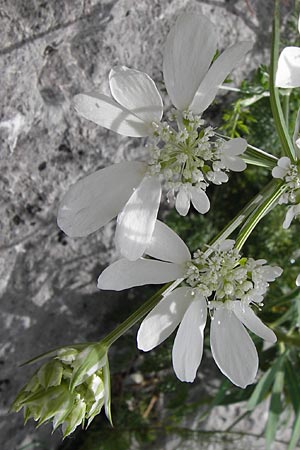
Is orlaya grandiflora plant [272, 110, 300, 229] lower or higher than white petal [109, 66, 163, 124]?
lower

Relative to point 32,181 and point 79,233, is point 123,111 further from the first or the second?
point 32,181

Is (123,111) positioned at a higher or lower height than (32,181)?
higher

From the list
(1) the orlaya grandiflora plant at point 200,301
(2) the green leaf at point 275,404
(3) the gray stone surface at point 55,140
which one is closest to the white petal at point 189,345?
(1) the orlaya grandiflora plant at point 200,301

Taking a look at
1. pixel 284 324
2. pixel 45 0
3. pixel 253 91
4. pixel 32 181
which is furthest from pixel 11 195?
pixel 284 324

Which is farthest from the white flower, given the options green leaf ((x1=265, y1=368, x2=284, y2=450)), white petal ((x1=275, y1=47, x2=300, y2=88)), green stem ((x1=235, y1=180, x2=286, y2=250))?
green leaf ((x1=265, y1=368, x2=284, y2=450))

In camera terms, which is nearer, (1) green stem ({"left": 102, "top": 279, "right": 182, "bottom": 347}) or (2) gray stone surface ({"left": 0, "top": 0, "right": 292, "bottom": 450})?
(1) green stem ({"left": 102, "top": 279, "right": 182, "bottom": 347})

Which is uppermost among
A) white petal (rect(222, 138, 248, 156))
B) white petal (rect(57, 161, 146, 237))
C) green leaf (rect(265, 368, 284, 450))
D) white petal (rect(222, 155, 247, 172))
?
white petal (rect(222, 138, 248, 156))

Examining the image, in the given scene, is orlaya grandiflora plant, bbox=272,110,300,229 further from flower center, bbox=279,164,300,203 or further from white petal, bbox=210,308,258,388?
white petal, bbox=210,308,258,388

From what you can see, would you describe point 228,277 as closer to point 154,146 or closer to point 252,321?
point 252,321
